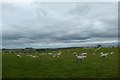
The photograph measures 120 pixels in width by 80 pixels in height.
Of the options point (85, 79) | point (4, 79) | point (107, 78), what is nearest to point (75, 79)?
point (85, 79)

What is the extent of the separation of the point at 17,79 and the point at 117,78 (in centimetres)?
964

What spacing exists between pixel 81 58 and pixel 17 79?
17.2 metres

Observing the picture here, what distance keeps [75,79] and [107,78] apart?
306cm

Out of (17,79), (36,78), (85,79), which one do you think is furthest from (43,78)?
(85,79)

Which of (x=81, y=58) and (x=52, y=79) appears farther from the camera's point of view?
(x=81, y=58)

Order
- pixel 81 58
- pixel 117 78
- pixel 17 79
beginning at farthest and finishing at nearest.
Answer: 1. pixel 81 58
2. pixel 17 79
3. pixel 117 78

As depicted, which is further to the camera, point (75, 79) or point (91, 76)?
point (91, 76)

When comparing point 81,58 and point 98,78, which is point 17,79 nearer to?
point 98,78

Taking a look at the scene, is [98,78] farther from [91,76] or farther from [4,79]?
[4,79]

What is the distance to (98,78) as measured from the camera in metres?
23.3

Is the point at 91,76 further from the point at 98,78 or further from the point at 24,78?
the point at 24,78

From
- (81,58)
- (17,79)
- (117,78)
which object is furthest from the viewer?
(81,58)

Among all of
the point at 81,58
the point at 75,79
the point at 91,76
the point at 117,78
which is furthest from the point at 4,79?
the point at 81,58

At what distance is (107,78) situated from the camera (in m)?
23.3
